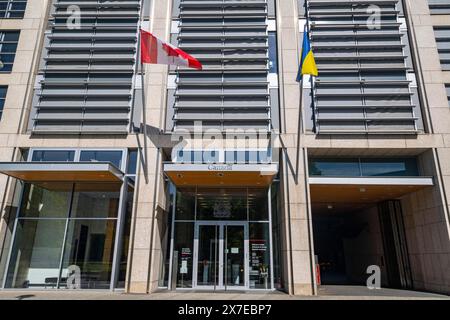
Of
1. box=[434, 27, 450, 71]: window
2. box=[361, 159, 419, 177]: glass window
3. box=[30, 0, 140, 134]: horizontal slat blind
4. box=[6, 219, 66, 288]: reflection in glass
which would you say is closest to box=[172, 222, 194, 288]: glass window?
box=[6, 219, 66, 288]: reflection in glass

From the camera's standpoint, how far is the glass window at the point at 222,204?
46.6 ft

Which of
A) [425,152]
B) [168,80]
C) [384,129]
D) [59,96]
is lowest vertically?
[425,152]

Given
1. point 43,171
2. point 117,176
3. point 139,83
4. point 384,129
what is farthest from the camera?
point 139,83

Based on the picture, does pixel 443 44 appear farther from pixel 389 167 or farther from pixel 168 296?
pixel 168 296

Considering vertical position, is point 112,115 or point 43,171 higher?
point 112,115

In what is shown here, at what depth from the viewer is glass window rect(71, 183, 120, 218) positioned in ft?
43.7

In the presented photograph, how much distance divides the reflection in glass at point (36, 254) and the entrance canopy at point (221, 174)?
5.53 meters

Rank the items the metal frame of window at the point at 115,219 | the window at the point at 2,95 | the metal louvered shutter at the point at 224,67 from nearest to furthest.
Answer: the metal frame of window at the point at 115,219 < the metal louvered shutter at the point at 224,67 < the window at the point at 2,95

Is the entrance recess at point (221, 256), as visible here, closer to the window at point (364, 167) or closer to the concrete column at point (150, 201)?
the concrete column at point (150, 201)

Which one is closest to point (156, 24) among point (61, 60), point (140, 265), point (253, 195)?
point (61, 60)

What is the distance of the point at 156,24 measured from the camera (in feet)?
49.8

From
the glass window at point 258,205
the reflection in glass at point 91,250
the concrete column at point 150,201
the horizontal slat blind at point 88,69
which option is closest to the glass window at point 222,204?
the glass window at point 258,205

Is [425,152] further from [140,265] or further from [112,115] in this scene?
[112,115]

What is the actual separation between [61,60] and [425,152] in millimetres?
17329
